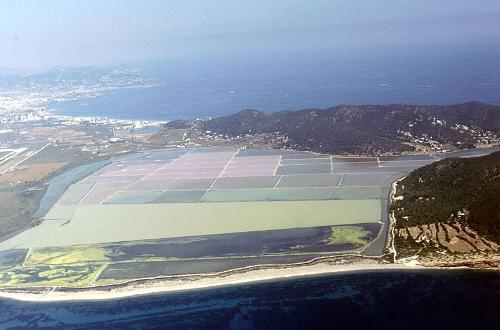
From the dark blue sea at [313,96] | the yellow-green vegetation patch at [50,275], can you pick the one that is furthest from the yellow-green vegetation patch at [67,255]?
the dark blue sea at [313,96]

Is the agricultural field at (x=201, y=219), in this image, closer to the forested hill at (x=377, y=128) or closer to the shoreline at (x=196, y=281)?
the shoreline at (x=196, y=281)

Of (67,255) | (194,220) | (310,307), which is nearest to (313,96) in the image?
(194,220)

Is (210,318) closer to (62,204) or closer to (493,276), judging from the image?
(493,276)

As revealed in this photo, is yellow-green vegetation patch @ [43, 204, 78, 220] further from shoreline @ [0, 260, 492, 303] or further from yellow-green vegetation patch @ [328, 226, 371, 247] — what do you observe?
yellow-green vegetation patch @ [328, 226, 371, 247]

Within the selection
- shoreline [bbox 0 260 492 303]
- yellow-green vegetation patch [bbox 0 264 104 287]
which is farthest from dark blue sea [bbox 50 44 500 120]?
shoreline [bbox 0 260 492 303]

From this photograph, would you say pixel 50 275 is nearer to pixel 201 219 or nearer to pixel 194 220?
pixel 194 220
